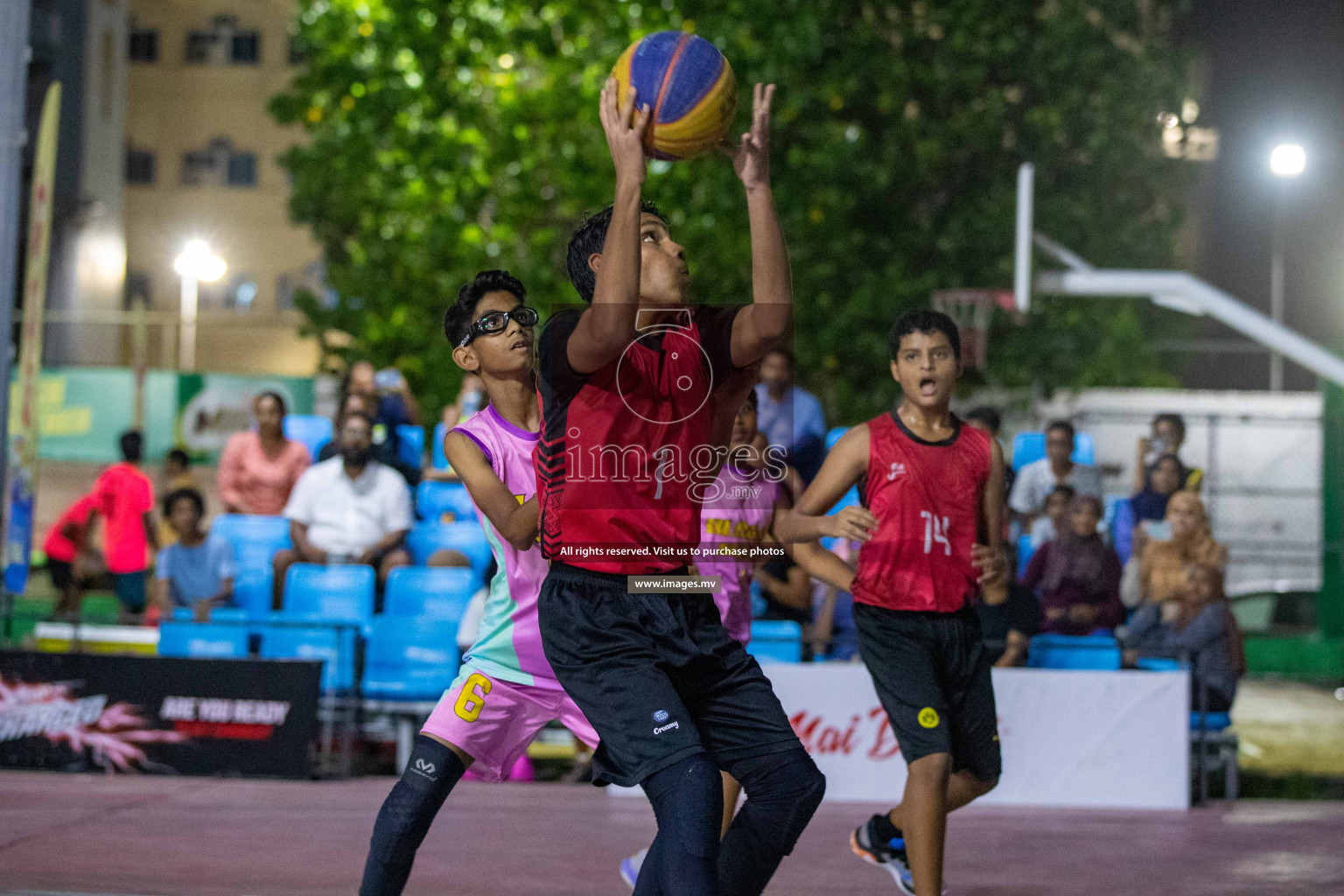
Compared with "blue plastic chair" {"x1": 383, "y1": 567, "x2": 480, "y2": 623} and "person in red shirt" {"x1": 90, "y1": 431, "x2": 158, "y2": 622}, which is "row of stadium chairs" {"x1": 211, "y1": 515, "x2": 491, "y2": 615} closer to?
"blue plastic chair" {"x1": 383, "y1": 567, "x2": 480, "y2": 623}

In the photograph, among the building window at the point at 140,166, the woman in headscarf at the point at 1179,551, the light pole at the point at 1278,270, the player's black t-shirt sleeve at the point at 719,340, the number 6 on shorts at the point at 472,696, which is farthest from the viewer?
the building window at the point at 140,166

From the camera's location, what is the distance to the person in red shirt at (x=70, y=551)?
40.3ft

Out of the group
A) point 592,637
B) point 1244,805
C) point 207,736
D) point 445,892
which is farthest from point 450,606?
point 592,637

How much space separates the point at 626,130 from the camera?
11.2 feet

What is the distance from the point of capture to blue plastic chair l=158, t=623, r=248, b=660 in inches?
356

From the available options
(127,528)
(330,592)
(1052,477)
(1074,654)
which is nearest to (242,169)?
(127,528)

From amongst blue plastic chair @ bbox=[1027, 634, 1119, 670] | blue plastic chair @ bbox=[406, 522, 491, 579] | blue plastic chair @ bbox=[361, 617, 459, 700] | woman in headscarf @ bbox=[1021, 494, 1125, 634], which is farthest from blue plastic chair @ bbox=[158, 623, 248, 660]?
woman in headscarf @ bbox=[1021, 494, 1125, 634]

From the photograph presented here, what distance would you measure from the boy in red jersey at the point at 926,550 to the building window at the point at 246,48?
128ft

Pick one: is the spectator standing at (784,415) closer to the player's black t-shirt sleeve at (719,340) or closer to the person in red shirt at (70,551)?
the player's black t-shirt sleeve at (719,340)

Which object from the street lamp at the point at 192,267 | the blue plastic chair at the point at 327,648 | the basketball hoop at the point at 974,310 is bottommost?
the blue plastic chair at the point at 327,648

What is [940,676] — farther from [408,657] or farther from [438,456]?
[438,456]

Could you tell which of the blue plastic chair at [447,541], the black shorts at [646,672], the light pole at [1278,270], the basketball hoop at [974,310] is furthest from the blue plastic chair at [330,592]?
the light pole at [1278,270]

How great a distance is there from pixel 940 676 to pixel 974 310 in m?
14.5

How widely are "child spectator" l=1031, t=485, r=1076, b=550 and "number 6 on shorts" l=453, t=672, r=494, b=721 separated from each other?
6.00m
